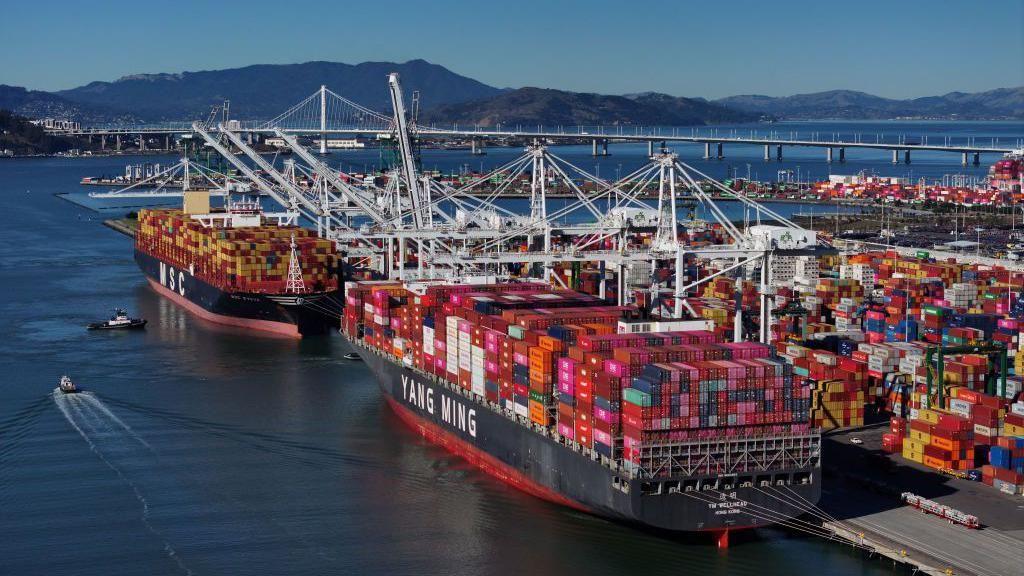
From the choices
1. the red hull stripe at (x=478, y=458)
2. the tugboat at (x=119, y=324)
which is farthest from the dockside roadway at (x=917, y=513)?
the tugboat at (x=119, y=324)

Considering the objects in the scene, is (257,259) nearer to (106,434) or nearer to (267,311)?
(267,311)

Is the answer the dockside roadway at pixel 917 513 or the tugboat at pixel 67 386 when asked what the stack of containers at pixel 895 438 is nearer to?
the dockside roadway at pixel 917 513

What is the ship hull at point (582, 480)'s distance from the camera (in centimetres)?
1783

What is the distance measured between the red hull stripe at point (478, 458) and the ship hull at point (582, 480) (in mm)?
16

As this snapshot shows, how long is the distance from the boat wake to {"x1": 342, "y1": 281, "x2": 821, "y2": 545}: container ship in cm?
514

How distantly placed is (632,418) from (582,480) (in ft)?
5.15

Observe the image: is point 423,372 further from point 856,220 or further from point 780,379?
point 856,220

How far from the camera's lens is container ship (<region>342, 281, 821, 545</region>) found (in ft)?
58.1

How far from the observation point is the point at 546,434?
787 inches

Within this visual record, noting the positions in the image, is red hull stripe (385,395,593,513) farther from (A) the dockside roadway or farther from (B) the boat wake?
(B) the boat wake

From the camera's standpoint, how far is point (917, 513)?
18750 mm

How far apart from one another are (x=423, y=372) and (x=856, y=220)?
45.6m

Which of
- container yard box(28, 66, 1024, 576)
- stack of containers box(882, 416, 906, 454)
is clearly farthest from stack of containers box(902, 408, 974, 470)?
stack of containers box(882, 416, 906, 454)

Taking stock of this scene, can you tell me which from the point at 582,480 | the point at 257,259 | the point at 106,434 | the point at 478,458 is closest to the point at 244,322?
the point at 257,259
